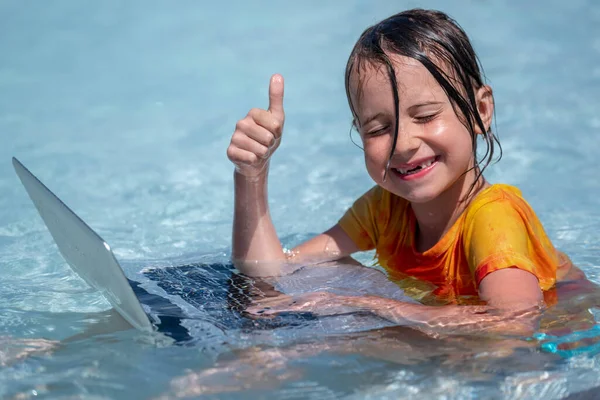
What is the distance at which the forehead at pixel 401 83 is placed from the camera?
2.27 meters

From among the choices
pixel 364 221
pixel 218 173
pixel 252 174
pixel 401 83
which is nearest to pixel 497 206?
pixel 401 83

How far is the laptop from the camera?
6.12 ft

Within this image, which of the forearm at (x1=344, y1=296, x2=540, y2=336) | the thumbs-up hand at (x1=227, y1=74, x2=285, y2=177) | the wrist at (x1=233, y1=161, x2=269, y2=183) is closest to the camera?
the forearm at (x1=344, y1=296, x2=540, y2=336)

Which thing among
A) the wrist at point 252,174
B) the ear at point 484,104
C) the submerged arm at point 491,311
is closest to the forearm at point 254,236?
the wrist at point 252,174

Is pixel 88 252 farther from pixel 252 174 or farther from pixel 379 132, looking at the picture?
pixel 379 132

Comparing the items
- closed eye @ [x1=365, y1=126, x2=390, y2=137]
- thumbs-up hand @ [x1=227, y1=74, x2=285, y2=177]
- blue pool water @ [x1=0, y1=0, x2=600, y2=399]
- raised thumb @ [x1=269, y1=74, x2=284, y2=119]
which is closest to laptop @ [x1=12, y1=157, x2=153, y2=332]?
blue pool water @ [x1=0, y1=0, x2=600, y2=399]

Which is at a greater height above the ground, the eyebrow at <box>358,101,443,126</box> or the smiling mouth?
the eyebrow at <box>358,101,443,126</box>

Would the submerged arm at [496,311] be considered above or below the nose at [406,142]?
below

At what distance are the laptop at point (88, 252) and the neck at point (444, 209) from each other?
0.94m

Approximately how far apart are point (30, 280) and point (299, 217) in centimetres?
130

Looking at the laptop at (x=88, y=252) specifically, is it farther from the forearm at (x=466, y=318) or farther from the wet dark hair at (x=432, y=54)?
the wet dark hair at (x=432, y=54)

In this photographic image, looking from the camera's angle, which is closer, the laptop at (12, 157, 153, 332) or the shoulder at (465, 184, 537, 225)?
the laptop at (12, 157, 153, 332)

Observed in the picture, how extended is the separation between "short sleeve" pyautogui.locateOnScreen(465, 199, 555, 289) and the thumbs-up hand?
2.01 ft

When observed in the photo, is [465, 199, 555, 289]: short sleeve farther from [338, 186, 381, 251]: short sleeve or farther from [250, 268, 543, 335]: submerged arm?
[338, 186, 381, 251]: short sleeve
